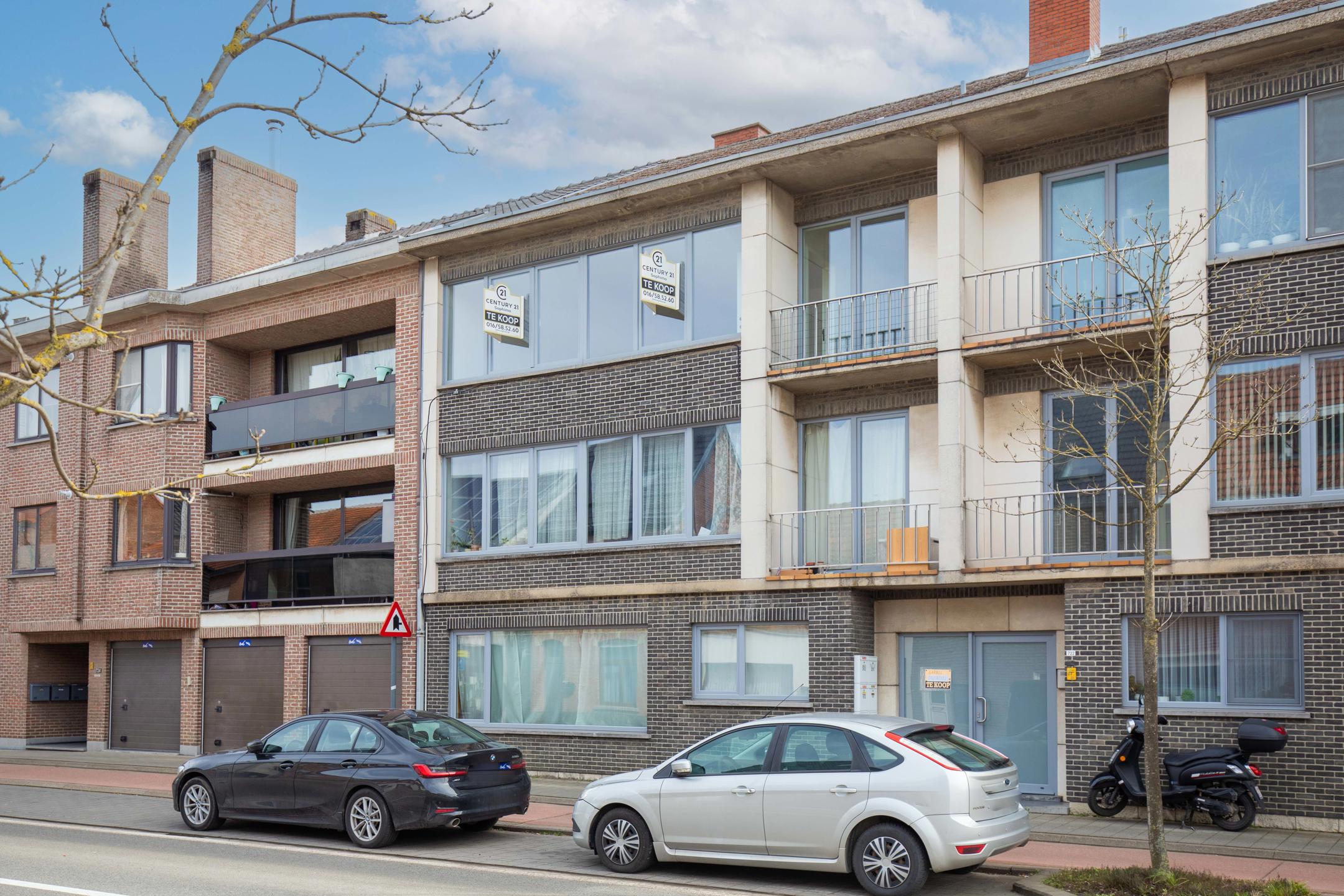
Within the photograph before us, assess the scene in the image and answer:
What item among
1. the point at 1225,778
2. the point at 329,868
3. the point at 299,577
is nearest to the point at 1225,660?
the point at 1225,778

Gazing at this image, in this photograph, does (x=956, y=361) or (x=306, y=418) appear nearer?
(x=956, y=361)

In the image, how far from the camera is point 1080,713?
50.1 feet

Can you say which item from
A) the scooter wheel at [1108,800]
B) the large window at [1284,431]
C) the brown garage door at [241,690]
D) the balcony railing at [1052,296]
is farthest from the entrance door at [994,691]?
the brown garage door at [241,690]

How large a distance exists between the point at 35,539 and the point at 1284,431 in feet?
79.7

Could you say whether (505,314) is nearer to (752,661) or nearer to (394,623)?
(394,623)

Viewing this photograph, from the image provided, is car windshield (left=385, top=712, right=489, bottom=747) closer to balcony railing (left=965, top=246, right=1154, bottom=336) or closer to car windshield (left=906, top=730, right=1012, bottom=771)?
car windshield (left=906, top=730, right=1012, bottom=771)

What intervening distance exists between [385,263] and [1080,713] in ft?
45.4

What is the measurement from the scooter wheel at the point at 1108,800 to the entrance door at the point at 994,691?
1483 mm

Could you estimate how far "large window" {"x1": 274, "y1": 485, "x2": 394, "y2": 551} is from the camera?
24344mm

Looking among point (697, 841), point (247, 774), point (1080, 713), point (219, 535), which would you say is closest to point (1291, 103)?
point (1080, 713)

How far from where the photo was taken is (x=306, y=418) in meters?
24.2

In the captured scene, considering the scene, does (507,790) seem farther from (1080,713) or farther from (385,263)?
(385,263)

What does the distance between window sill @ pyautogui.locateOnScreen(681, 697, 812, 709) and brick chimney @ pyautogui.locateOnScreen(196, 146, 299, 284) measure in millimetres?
14793

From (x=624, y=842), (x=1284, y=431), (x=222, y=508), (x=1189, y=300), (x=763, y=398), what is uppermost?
(x=1189, y=300)
